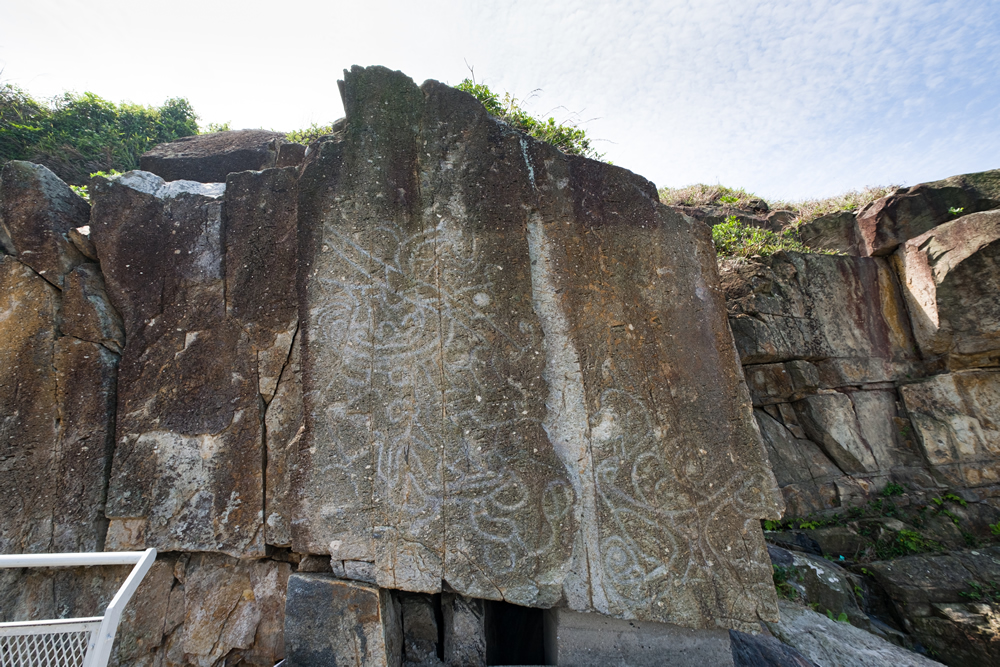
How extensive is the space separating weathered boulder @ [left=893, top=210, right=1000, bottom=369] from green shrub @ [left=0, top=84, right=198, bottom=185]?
7402 mm

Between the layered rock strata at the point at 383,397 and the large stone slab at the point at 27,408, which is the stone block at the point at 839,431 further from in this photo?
the large stone slab at the point at 27,408

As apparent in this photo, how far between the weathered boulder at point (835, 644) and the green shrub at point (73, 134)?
651 cm

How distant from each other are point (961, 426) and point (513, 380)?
451 centimetres

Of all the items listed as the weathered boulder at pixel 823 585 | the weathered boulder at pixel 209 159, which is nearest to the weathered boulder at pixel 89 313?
the weathered boulder at pixel 209 159

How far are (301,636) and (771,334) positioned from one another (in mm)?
4039

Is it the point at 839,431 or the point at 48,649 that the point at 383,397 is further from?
the point at 839,431

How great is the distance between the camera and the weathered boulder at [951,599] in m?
3.22

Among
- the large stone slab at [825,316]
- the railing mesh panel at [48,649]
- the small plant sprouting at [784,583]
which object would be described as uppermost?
the large stone slab at [825,316]

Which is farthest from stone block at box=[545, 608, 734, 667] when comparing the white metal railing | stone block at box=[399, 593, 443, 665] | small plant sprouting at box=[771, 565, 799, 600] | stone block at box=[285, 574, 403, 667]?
the white metal railing

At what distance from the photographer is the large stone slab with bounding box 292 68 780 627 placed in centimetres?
221

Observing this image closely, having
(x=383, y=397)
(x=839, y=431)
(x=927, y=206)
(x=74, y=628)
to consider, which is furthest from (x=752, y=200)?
(x=74, y=628)

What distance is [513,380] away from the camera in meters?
2.36

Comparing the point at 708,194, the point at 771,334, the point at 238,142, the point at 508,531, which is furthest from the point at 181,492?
the point at 708,194

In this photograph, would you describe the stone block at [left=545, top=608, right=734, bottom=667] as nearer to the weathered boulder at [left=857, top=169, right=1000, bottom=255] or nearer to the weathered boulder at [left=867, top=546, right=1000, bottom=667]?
the weathered boulder at [left=867, top=546, right=1000, bottom=667]
